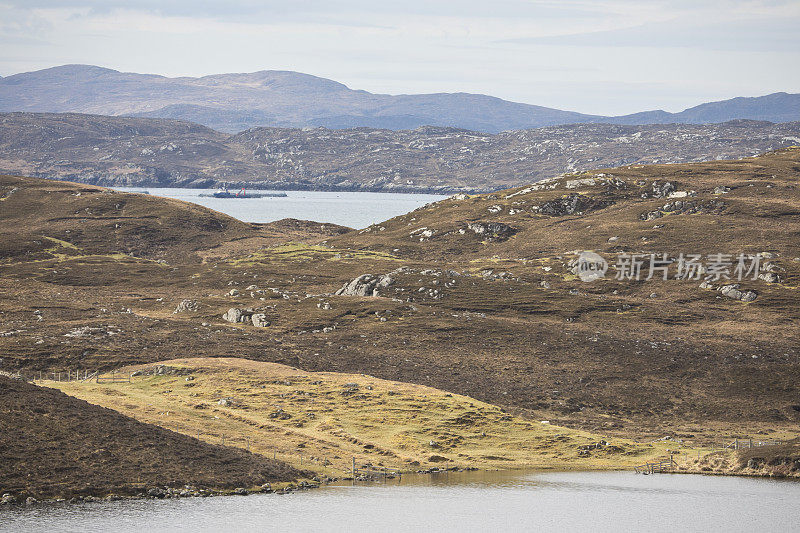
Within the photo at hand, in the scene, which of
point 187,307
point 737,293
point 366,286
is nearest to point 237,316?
point 187,307

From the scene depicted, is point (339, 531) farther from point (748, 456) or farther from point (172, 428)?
point (748, 456)

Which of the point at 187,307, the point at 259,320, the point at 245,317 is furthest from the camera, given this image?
the point at 187,307

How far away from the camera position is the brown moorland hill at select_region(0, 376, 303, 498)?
207 ft

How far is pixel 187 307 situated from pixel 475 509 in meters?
102

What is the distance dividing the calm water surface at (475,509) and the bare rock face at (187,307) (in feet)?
302

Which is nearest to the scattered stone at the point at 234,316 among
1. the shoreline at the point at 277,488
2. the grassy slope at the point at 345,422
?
the grassy slope at the point at 345,422

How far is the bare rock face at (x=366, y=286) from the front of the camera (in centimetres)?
16762

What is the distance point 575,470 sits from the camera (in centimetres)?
7988

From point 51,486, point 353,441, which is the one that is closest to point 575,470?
point 353,441

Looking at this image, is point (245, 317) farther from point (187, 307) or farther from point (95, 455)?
point (95, 455)

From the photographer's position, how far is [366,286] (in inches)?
6644

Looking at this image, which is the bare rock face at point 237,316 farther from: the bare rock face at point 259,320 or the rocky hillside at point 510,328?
the bare rock face at point 259,320

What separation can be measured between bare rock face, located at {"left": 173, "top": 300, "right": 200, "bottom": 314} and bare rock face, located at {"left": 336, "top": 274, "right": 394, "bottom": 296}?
29.0 meters

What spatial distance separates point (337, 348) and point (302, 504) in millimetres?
66038
